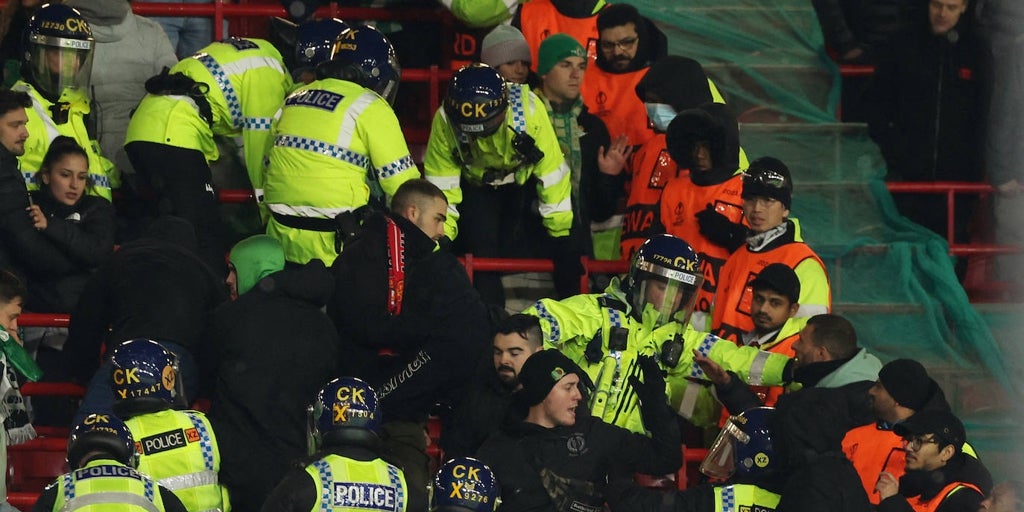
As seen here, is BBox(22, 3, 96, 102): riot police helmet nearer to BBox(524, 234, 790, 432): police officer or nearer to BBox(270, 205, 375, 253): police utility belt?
BBox(270, 205, 375, 253): police utility belt

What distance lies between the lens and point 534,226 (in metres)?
11.0

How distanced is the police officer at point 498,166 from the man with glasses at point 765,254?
0.82 metres

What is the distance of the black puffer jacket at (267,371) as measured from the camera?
8.80 m

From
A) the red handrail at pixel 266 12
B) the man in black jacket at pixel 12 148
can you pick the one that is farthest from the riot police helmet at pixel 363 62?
the red handrail at pixel 266 12

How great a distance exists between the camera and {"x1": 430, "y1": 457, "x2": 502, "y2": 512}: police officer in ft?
26.3

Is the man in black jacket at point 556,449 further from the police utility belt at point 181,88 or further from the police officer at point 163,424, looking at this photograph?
the police utility belt at point 181,88

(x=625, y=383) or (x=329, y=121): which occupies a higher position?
Answer: (x=329, y=121)

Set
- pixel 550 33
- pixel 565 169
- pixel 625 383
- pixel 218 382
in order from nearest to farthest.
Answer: pixel 218 382
pixel 625 383
pixel 565 169
pixel 550 33

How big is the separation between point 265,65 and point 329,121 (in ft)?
3.20

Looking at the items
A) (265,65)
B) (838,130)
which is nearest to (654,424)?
(265,65)

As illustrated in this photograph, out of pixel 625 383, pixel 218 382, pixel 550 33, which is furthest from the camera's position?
pixel 550 33

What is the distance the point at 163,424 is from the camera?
27.0 ft

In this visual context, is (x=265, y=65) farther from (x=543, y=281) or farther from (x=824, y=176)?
(x=824, y=176)

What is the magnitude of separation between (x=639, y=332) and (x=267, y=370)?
179cm
